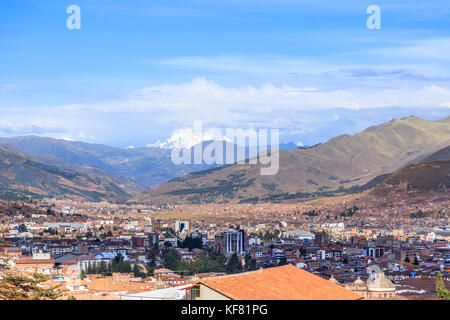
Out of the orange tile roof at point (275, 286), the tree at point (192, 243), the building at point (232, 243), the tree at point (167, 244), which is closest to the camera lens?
the orange tile roof at point (275, 286)

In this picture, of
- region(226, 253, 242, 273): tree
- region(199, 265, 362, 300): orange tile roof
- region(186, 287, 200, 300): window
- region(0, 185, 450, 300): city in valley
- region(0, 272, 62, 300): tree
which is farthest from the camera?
region(226, 253, 242, 273): tree

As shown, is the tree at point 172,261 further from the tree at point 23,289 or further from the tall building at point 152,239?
the tree at point 23,289

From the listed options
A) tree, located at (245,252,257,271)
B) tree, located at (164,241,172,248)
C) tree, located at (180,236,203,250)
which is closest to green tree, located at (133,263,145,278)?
tree, located at (245,252,257,271)

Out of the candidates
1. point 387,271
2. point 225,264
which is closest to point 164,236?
point 225,264

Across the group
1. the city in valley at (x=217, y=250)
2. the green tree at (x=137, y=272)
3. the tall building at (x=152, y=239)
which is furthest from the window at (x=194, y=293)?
the tall building at (x=152, y=239)

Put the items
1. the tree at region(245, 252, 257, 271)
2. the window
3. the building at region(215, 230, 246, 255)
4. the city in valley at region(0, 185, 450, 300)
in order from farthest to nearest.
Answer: the building at region(215, 230, 246, 255) < the tree at region(245, 252, 257, 271) < the city in valley at region(0, 185, 450, 300) < the window

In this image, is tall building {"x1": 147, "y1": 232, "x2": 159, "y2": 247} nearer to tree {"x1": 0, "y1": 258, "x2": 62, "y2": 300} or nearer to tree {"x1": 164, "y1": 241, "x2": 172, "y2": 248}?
tree {"x1": 164, "y1": 241, "x2": 172, "y2": 248}

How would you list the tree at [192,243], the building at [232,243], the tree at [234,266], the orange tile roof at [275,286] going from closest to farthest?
the orange tile roof at [275,286], the tree at [234,266], the building at [232,243], the tree at [192,243]

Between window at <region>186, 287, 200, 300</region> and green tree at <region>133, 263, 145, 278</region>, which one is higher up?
window at <region>186, 287, 200, 300</region>
